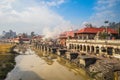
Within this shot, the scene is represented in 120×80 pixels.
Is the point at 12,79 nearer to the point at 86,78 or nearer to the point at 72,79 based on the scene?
the point at 72,79

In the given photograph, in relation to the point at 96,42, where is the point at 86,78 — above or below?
below

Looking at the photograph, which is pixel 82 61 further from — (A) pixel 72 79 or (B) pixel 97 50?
(B) pixel 97 50

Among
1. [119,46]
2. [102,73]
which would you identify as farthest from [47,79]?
[119,46]

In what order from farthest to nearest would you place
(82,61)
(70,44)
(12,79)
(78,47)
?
(70,44) < (78,47) < (82,61) < (12,79)

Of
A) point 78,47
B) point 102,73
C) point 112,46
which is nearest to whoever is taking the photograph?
point 102,73

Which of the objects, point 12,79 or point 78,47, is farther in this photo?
point 78,47

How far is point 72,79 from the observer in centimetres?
4412

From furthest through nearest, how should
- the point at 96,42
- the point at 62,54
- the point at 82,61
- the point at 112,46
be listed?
the point at 62,54 → the point at 96,42 → the point at 112,46 → the point at 82,61

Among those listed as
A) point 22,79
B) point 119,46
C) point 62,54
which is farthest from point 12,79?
point 62,54

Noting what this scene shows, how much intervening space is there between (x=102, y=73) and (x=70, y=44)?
210 ft

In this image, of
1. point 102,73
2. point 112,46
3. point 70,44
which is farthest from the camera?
point 70,44

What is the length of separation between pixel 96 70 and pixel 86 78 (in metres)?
2.84

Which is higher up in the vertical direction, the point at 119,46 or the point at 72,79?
the point at 119,46

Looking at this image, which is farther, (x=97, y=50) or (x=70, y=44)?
(x=70, y=44)
